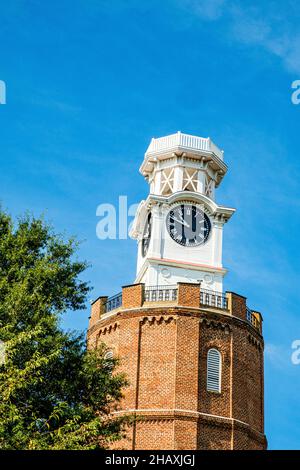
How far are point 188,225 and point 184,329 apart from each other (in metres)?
9.06

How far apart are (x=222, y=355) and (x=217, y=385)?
1670mm

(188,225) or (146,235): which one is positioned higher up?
(188,225)

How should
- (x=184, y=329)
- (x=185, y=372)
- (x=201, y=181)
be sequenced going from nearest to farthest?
1. (x=185, y=372)
2. (x=184, y=329)
3. (x=201, y=181)

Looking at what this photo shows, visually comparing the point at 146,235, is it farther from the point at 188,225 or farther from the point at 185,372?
the point at 185,372

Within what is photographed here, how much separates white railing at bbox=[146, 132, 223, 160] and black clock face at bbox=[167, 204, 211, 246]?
391cm

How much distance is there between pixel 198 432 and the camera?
4344 centimetres

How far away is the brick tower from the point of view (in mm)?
43906

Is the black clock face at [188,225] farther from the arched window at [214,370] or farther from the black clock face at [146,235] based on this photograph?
the arched window at [214,370]

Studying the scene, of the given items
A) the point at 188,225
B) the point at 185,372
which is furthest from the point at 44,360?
the point at 188,225

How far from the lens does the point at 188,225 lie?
53062 mm
